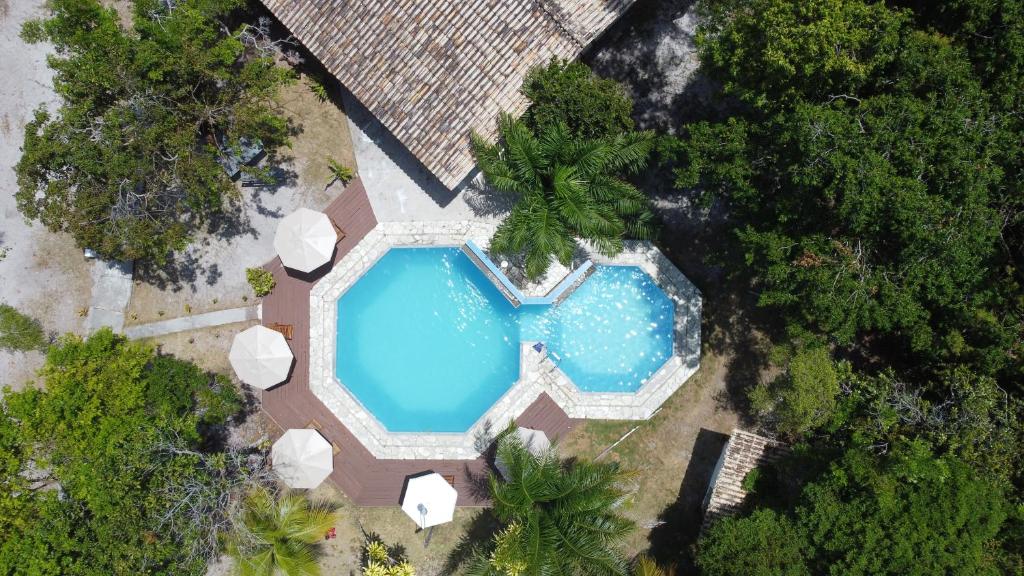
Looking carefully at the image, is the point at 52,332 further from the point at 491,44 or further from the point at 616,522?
the point at 616,522

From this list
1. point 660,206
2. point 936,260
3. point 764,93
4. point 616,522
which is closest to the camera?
point 936,260

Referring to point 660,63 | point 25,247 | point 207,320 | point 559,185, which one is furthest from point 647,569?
point 25,247

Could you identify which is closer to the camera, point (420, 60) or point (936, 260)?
point (936, 260)

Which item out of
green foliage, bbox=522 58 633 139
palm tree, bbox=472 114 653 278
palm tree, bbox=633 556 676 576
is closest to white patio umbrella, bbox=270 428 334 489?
palm tree, bbox=472 114 653 278

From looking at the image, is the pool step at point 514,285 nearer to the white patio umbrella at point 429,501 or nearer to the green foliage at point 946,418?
the white patio umbrella at point 429,501

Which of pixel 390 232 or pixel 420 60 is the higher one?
pixel 420 60

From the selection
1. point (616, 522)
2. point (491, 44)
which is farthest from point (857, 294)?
point (491, 44)

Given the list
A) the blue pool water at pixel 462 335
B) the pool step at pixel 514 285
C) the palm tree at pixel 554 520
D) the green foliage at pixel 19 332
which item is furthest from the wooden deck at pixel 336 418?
the green foliage at pixel 19 332
